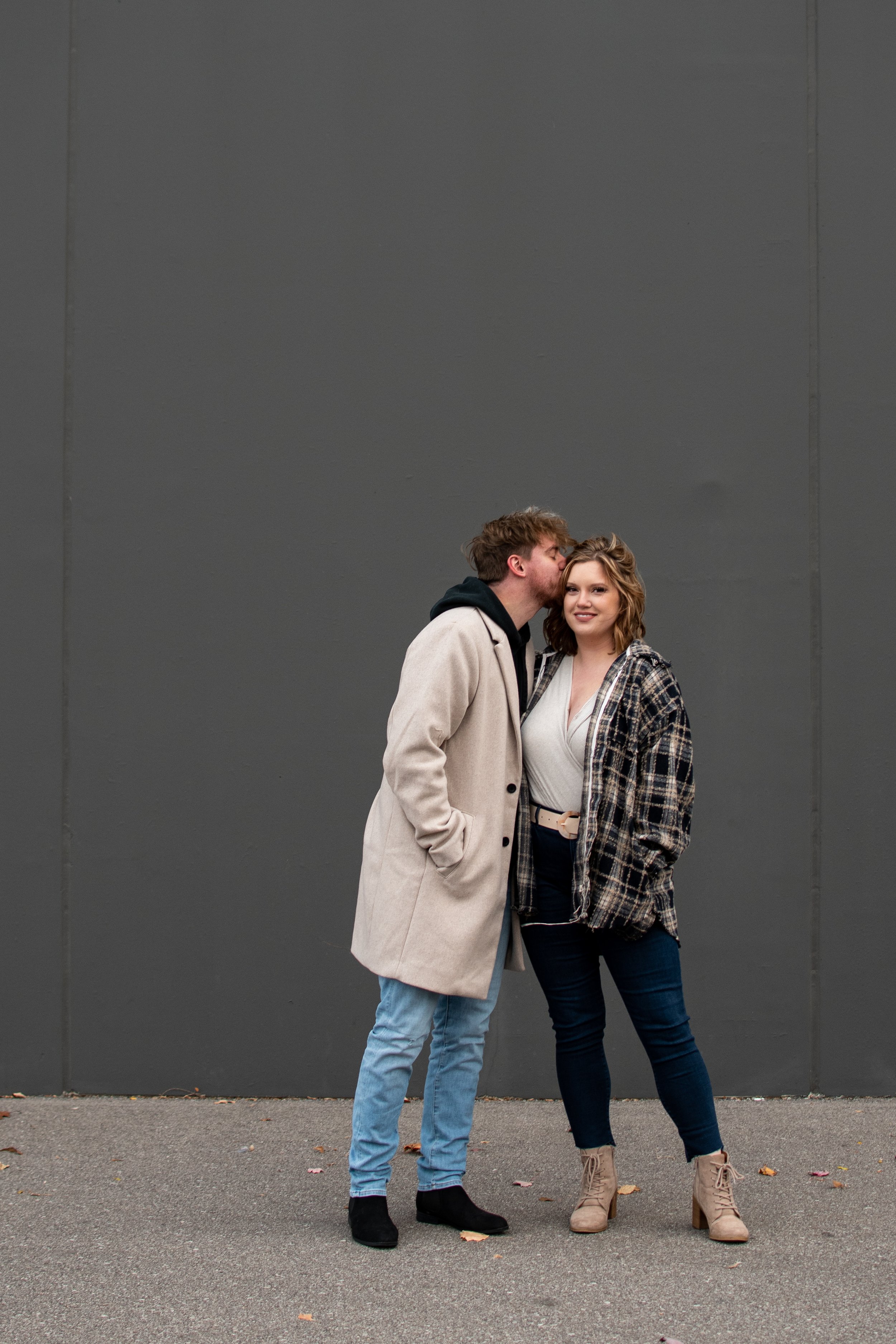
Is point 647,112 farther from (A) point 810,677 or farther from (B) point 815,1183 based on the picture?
(B) point 815,1183

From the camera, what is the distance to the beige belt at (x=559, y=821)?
320 centimetres

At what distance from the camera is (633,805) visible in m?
3.13

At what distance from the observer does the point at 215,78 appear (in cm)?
459

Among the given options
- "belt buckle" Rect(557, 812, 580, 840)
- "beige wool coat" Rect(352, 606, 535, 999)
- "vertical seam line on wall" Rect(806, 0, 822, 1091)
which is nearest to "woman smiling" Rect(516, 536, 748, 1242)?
"belt buckle" Rect(557, 812, 580, 840)

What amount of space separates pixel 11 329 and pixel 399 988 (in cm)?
319

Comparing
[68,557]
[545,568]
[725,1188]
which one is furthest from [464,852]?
[68,557]

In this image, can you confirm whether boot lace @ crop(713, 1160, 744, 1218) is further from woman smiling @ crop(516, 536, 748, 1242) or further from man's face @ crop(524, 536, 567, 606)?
man's face @ crop(524, 536, 567, 606)

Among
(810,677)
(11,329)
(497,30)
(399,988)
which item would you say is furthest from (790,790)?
(11,329)

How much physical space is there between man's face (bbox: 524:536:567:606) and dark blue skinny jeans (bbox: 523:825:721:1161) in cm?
71

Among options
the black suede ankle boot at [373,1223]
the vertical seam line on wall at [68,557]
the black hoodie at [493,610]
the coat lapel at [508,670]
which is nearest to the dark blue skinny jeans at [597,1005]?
the coat lapel at [508,670]

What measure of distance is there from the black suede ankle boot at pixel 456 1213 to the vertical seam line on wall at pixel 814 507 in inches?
74.9

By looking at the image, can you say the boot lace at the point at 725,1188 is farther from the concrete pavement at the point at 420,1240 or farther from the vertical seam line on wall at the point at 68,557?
the vertical seam line on wall at the point at 68,557

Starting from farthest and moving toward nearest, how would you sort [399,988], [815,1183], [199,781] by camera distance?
[199,781] < [815,1183] < [399,988]

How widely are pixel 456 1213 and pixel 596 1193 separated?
0.41m
